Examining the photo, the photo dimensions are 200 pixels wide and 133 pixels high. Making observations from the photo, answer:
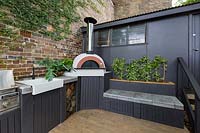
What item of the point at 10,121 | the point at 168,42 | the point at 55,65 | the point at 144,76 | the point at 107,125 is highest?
the point at 168,42

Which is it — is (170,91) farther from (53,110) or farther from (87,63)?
(53,110)

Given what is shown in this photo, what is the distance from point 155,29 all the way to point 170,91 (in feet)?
6.61

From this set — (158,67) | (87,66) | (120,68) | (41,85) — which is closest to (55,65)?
(87,66)

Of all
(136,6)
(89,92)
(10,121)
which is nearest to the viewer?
(10,121)

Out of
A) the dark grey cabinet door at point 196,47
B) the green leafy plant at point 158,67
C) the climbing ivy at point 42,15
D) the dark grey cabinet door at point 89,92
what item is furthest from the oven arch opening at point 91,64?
the dark grey cabinet door at point 196,47

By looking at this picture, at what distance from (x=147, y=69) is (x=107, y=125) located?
2098mm

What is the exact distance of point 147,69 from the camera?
376 centimetres

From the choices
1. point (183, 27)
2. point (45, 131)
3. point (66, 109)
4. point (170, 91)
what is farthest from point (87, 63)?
point (183, 27)

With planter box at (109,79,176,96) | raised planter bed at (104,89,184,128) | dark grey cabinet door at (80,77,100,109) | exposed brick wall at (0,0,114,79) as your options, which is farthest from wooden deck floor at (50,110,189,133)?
exposed brick wall at (0,0,114,79)

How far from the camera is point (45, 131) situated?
2.21 meters

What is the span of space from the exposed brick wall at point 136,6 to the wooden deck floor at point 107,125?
7.68m

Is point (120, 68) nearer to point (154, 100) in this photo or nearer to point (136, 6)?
point (154, 100)

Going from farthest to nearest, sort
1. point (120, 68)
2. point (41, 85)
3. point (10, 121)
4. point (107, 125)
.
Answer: point (120, 68) < point (107, 125) < point (41, 85) < point (10, 121)

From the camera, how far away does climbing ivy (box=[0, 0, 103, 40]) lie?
Answer: 2416 millimetres
